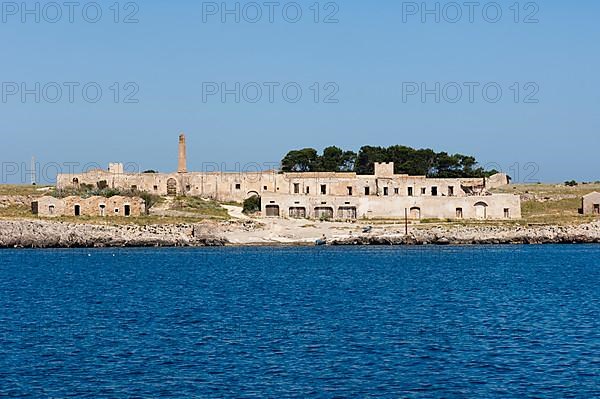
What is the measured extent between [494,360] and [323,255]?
37188 mm

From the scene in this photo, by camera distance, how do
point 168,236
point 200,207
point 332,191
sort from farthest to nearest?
point 332,191 < point 200,207 < point 168,236

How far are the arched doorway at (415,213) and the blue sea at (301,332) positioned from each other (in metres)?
22.0

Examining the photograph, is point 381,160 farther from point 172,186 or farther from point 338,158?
point 172,186

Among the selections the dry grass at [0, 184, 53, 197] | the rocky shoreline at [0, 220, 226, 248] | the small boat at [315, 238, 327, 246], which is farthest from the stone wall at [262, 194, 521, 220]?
the dry grass at [0, 184, 53, 197]

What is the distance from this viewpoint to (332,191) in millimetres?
76500

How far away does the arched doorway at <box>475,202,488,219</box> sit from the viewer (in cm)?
7088

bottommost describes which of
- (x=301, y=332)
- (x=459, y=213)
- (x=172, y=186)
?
(x=301, y=332)

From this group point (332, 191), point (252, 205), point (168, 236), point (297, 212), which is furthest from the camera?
point (332, 191)

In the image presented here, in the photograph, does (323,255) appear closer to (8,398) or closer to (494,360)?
(494,360)

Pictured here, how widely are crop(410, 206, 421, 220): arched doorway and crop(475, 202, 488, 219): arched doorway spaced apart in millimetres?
4411

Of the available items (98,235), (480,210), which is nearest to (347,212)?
(480,210)

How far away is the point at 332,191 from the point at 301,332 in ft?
170

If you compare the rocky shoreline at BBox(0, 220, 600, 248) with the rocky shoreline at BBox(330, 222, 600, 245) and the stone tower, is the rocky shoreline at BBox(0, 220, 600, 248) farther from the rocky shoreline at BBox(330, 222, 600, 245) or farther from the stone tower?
the stone tower

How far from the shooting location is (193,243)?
64.7 m
